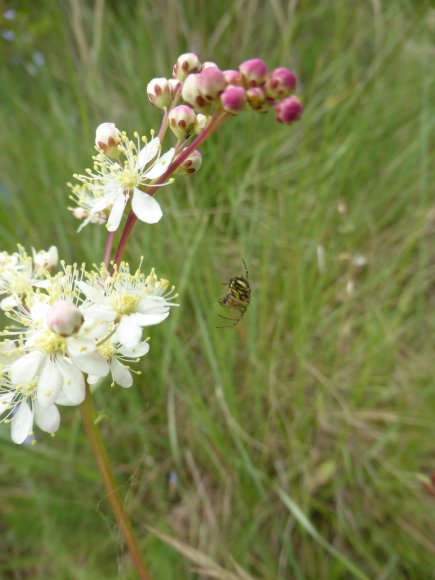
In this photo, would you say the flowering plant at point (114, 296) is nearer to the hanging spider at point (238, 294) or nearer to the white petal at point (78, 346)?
the white petal at point (78, 346)

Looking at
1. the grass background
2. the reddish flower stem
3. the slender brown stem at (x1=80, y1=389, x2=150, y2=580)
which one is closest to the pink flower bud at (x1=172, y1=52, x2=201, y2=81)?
→ the reddish flower stem

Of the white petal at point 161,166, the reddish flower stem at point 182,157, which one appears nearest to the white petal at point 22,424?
the reddish flower stem at point 182,157

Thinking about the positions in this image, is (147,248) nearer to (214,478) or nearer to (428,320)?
(214,478)

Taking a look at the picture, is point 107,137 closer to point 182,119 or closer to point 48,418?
point 182,119

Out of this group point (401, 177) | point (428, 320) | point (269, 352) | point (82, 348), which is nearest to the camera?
point (82, 348)

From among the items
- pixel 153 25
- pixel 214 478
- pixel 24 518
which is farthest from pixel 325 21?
pixel 24 518

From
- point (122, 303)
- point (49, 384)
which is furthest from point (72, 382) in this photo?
point (122, 303)
